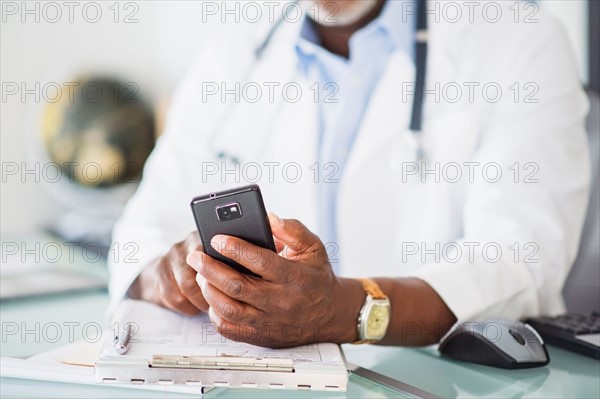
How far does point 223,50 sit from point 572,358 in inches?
35.7

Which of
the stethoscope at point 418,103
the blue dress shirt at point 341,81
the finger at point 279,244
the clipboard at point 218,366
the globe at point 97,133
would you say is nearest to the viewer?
the clipboard at point 218,366

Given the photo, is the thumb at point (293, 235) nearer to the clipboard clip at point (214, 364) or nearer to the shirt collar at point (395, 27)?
the clipboard clip at point (214, 364)

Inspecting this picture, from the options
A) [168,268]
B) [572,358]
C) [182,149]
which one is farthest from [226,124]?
[572,358]

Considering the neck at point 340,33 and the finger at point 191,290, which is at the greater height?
the neck at point 340,33

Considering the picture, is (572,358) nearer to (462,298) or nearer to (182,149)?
(462,298)

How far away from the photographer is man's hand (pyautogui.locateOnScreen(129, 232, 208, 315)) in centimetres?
80

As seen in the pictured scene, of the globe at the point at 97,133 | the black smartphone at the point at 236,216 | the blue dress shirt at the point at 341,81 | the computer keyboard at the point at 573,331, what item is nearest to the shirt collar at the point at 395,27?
the blue dress shirt at the point at 341,81

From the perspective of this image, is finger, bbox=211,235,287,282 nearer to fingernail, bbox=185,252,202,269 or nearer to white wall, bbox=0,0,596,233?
fingernail, bbox=185,252,202,269

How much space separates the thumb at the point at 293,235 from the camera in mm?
702

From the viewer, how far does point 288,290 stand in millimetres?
702

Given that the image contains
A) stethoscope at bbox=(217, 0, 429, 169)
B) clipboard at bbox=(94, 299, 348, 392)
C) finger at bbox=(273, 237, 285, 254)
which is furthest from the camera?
stethoscope at bbox=(217, 0, 429, 169)

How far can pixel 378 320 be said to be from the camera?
0.79 metres

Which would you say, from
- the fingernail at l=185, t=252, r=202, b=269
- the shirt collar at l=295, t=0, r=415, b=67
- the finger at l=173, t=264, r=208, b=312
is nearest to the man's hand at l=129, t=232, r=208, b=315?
the finger at l=173, t=264, r=208, b=312

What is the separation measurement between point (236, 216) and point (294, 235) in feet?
0.24
